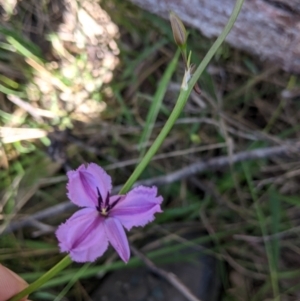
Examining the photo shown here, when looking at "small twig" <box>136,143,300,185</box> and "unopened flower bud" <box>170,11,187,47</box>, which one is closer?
"unopened flower bud" <box>170,11,187,47</box>

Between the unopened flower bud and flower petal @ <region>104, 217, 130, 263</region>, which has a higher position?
the unopened flower bud

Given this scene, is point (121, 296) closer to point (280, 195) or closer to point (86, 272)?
point (86, 272)

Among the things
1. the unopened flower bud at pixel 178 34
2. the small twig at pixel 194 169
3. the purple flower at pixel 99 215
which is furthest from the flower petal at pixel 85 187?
the small twig at pixel 194 169

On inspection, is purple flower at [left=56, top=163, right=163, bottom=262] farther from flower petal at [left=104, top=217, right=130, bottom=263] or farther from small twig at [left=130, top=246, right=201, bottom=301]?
small twig at [left=130, top=246, right=201, bottom=301]

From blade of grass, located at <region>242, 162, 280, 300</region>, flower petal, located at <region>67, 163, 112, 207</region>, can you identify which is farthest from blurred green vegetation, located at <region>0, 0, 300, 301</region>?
flower petal, located at <region>67, 163, 112, 207</region>

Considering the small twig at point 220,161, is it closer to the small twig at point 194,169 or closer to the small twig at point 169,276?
the small twig at point 194,169

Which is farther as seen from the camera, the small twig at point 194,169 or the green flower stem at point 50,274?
the small twig at point 194,169
